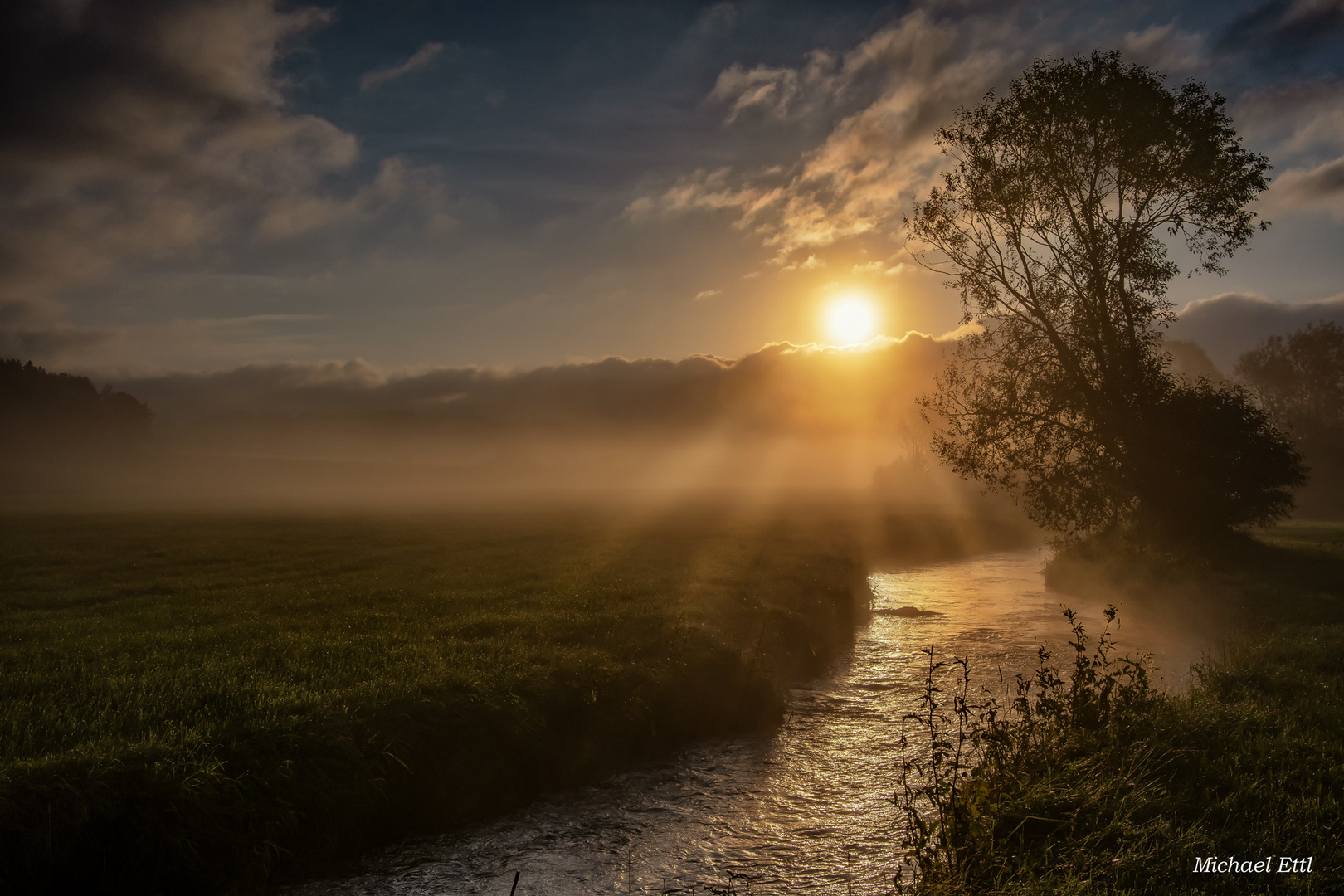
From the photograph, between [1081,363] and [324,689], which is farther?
[1081,363]

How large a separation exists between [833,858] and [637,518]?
5484 cm

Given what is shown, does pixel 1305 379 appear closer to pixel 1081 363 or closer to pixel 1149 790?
pixel 1081 363

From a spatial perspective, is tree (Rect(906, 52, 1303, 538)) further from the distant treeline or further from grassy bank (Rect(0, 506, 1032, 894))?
the distant treeline

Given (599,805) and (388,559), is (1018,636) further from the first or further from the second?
(388,559)

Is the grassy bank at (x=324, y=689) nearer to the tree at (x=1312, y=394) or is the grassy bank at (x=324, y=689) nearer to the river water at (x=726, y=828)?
the river water at (x=726, y=828)

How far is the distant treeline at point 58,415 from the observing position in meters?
133

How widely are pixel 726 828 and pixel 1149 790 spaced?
5.85 m

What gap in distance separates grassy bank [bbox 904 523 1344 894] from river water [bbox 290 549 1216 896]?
1132 mm

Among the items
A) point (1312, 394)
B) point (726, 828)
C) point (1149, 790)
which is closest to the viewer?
point (1149, 790)

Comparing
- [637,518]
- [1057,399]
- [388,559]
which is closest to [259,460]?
[637,518]

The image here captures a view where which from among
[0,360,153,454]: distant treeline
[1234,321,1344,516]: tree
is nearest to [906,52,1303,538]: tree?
[1234,321,1344,516]: tree

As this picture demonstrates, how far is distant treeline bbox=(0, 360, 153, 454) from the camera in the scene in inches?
5246

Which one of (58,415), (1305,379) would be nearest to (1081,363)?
(1305,379)

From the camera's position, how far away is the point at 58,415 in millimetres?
138875
